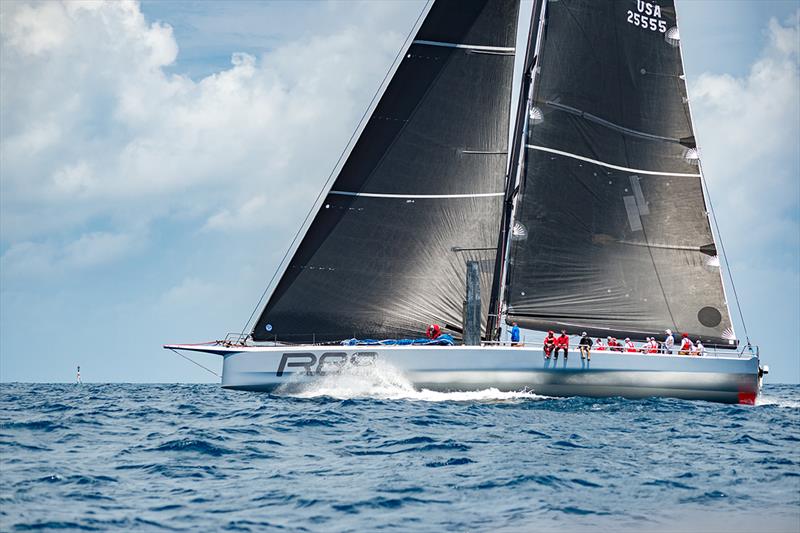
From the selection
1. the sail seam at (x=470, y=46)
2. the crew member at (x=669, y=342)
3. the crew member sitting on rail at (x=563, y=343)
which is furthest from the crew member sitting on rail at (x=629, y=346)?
the sail seam at (x=470, y=46)

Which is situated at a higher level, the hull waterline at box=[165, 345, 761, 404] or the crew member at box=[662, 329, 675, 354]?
the crew member at box=[662, 329, 675, 354]

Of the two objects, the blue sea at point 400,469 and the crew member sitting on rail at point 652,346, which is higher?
the crew member sitting on rail at point 652,346

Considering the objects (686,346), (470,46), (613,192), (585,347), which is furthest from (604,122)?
(585,347)

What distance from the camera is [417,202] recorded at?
2767cm

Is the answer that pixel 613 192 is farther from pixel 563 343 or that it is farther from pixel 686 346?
pixel 563 343

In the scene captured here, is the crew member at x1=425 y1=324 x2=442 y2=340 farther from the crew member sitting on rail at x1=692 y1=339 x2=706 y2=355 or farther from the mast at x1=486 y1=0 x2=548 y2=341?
the crew member sitting on rail at x1=692 y1=339 x2=706 y2=355

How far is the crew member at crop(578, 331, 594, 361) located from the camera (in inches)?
1029

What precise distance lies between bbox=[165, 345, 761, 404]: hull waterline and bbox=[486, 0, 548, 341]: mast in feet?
9.04

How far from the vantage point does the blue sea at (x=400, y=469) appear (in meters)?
11.8

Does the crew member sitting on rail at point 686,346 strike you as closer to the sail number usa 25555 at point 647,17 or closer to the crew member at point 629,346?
the crew member at point 629,346

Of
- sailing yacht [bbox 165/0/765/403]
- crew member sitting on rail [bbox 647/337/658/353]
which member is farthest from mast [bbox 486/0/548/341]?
crew member sitting on rail [bbox 647/337/658/353]

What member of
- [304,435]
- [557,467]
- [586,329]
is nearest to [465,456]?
[557,467]

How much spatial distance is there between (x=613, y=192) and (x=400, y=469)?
1656cm

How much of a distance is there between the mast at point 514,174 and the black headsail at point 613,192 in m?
0.24
